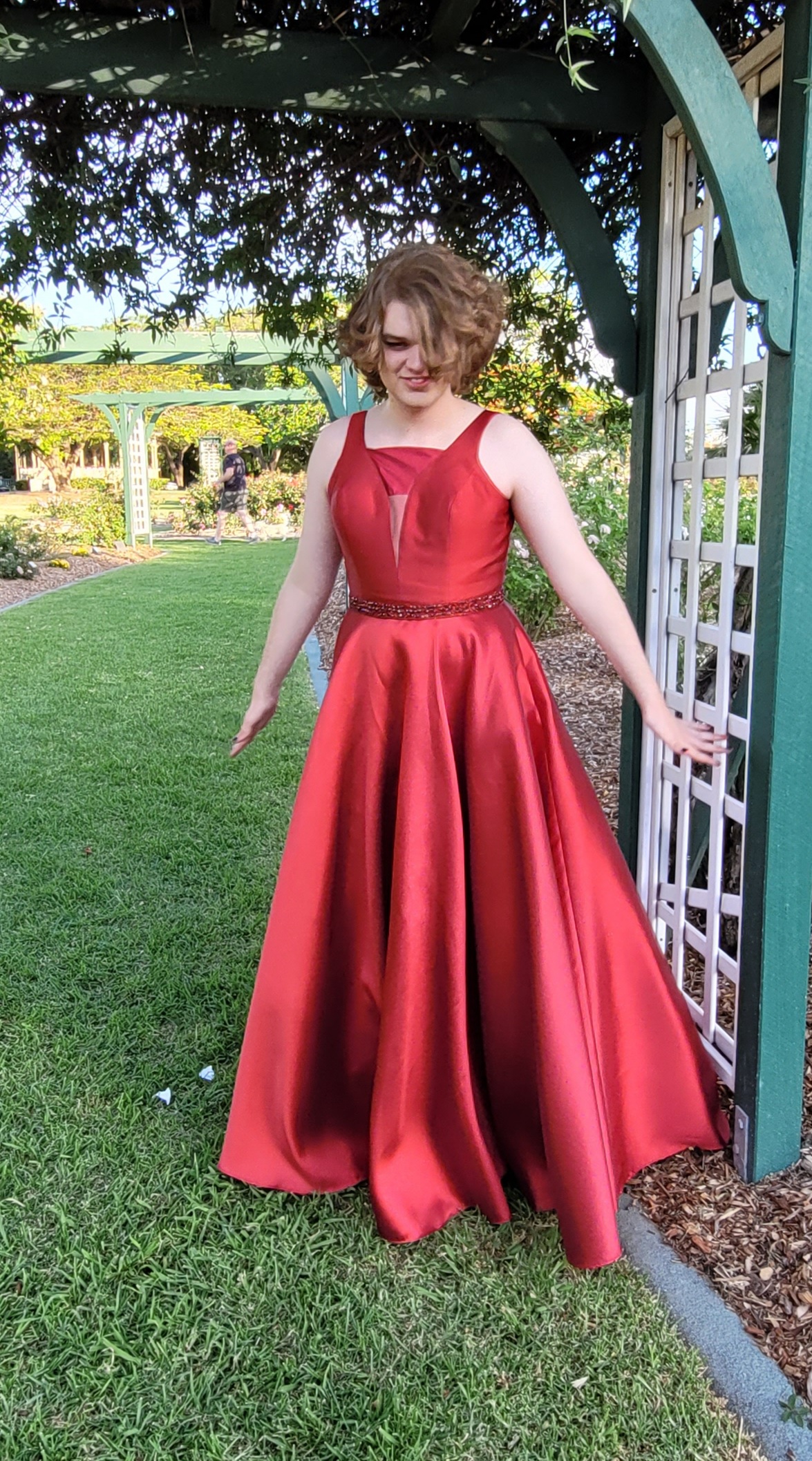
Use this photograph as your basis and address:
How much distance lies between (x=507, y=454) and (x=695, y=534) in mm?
726

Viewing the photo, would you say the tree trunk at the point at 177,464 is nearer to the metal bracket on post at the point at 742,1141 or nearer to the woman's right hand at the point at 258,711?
the woman's right hand at the point at 258,711

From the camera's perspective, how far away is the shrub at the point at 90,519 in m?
17.9

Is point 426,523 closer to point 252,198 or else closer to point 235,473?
point 252,198

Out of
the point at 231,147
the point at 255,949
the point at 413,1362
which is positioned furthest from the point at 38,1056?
the point at 231,147

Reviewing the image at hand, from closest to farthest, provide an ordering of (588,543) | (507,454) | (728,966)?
1. (507,454)
2. (728,966)
3. (588,543)

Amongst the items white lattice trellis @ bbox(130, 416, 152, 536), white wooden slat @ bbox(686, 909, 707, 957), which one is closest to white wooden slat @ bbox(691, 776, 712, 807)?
white wooden slat @ bbox(686, 909, 707, 957)

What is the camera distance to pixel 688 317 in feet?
8.62

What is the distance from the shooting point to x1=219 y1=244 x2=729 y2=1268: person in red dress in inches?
80.4

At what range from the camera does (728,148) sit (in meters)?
1.95

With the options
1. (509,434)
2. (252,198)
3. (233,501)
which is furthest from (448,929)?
(233,501)

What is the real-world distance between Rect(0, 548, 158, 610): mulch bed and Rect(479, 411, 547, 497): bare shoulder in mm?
10575

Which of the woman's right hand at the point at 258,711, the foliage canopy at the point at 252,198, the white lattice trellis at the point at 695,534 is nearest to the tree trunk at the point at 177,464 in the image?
the foliage canopy at the point at 252,198

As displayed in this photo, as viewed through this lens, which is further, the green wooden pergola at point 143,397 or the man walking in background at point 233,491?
the man walking in background at point 233,491

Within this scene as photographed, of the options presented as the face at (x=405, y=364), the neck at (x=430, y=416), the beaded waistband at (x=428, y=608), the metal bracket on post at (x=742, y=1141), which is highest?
the face at (x=405, y=364)
